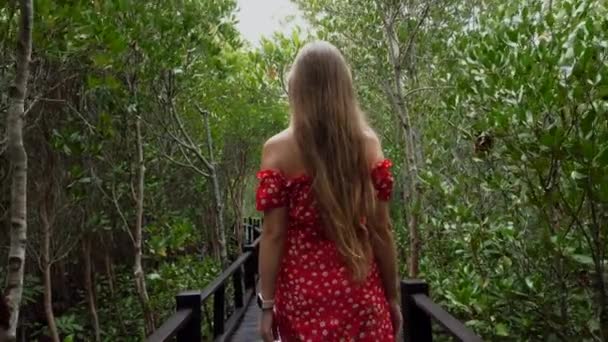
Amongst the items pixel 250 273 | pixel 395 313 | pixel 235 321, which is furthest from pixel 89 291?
pixel 395 313

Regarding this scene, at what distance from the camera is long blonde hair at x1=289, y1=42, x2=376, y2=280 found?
2.01 metres

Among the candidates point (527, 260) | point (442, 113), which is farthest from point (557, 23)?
point (442, 113)

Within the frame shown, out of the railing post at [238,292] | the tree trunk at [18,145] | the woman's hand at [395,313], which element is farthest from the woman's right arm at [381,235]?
the railing post at [238,292]

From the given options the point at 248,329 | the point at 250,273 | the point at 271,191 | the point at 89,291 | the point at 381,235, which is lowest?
the point at 248,329

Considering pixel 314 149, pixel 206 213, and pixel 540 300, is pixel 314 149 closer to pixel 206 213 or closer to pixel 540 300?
pixel 540 300

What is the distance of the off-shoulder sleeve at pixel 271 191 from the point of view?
81.1 inches

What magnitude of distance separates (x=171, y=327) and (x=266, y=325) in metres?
0.76

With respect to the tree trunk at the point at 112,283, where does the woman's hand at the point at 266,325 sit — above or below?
above

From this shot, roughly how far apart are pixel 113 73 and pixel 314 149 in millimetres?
5259

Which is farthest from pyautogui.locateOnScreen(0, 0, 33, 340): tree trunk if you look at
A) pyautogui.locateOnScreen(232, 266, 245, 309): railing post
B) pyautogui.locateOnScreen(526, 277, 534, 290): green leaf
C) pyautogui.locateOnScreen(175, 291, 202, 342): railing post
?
pyautogui.locateOnScreen(232, 266, 245, 309): railing post

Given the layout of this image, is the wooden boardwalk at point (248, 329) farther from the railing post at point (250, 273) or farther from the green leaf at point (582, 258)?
the green leaf at point (582, 258)

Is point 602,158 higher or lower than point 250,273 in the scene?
higher

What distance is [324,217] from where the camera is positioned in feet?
6.61

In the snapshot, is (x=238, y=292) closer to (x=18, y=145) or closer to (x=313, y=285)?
(x=18, y=145)
